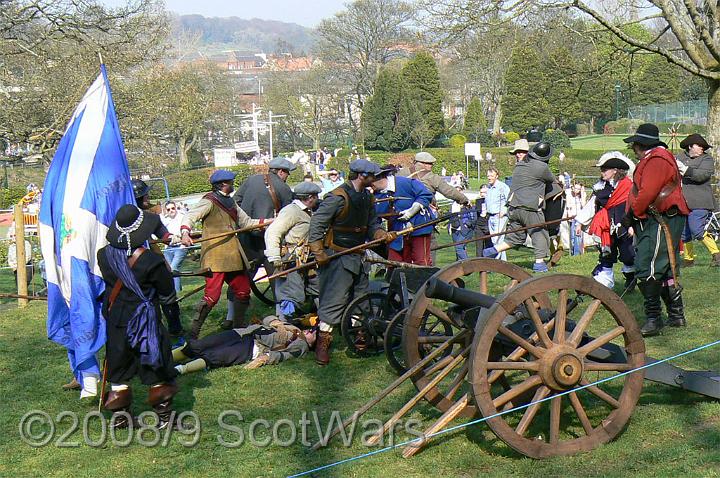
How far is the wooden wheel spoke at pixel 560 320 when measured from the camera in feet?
17.2

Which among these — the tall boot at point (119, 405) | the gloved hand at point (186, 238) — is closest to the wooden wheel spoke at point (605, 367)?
the tall boot at point (119, 405)

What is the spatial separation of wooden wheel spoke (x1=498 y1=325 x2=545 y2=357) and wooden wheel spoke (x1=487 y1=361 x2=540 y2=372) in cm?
7

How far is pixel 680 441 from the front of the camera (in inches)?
211

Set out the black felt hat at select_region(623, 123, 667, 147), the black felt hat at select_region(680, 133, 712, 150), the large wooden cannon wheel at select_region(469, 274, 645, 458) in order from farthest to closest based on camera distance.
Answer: the black felt hat at select_region(680, 133, 712, 150), the black felt hat at select_region(623, 123, 667, 147), the large wooden cannon wheel at select_region(469, 274, 645, 458)

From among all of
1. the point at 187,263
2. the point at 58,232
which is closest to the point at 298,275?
the point at 58,232

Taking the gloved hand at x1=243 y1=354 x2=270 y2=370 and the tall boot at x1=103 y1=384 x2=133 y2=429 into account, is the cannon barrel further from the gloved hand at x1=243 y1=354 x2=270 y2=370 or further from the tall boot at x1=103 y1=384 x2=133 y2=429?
the gloved hand at x1=243 y1=354 x2=270 y2=370

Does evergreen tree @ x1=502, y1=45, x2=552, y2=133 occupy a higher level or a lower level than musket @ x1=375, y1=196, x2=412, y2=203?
higher

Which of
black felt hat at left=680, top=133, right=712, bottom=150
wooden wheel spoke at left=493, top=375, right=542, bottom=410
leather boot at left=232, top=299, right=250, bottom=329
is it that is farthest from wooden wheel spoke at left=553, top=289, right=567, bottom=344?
black felt hat at left=680, top=133, right=712, bottom=150

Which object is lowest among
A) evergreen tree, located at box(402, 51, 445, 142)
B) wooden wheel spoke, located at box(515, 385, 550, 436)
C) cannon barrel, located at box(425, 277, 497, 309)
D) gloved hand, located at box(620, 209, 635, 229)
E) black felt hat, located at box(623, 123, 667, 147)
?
wooden wheel spoke, located at box(515, 385, 550, 436)

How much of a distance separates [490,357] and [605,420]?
2.76 feet

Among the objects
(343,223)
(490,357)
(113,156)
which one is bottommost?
(490,357)

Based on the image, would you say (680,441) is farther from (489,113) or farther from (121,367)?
(489,113)

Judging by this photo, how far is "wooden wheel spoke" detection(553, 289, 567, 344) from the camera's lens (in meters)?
5.25

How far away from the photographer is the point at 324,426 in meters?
6.29
